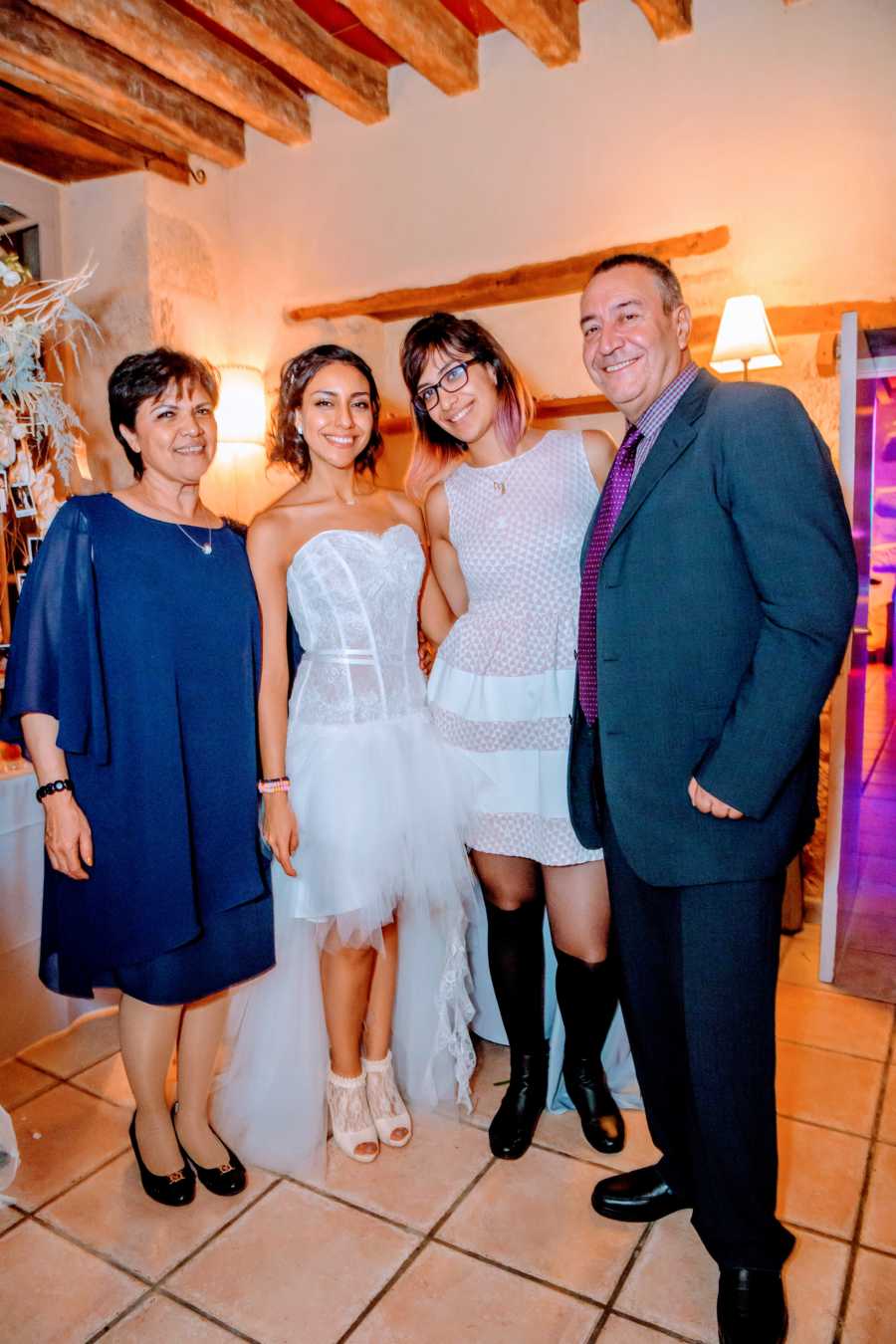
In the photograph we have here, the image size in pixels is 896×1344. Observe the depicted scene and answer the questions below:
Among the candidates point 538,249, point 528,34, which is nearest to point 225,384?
point 538,249

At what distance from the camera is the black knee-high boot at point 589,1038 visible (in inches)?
82.2

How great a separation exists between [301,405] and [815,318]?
2.20 m

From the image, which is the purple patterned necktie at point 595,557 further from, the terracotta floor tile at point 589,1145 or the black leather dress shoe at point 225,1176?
the black leather dress shoe at point 225,1176

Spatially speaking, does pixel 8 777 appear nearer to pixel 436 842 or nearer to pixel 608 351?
pixel 436 842

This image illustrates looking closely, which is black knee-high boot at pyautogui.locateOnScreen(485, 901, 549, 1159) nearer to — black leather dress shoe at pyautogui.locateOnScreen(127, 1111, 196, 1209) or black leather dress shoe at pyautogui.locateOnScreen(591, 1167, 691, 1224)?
black leather dress shoe at pyautogui.locateOnScreen(591, 1167, 691, 1224)

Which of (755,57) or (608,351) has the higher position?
(755,57)

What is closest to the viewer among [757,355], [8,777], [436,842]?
[436,842]

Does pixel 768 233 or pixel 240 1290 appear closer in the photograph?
pixel 240 1290

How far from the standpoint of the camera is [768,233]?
3.38 meters

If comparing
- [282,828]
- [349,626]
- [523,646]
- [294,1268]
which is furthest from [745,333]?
[294,1268]

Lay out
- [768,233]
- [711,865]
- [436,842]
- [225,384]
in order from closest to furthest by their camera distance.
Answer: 1. [711,865]
2. [436,842]
3. [768,233]
4. [225,384]

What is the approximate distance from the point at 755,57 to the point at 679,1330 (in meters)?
3.82

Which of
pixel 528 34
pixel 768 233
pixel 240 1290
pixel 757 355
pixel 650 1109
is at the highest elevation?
pixel 528 34

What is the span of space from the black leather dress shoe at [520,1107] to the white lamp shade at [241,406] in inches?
123
